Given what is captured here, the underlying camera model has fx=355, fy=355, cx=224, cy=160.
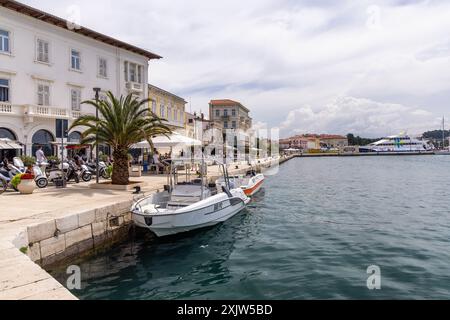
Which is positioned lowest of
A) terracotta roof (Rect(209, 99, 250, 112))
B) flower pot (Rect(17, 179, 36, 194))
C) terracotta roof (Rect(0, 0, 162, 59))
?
flower pot (Rect(17, 179, 36, 194))

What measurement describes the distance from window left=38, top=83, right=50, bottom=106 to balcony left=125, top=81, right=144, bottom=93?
9138mm

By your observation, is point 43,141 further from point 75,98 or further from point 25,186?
point 25,186

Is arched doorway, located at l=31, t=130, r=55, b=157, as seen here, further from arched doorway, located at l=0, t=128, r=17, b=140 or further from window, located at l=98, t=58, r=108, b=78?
window, located at l=98, t=58, r=108, b=78

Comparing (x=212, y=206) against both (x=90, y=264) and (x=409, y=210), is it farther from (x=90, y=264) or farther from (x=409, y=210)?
(x=409, y=210)

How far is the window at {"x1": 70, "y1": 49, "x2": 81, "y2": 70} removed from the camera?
30072mm

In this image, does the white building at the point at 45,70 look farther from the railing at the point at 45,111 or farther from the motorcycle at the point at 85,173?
the motorcycle at the point at 85,173

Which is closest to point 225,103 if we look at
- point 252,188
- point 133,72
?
point 133,72

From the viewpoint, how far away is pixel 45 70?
90.4ft

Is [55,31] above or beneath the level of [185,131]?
above

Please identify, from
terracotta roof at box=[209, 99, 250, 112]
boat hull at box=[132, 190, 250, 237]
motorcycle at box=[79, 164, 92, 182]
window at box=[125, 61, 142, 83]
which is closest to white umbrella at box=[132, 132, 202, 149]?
motorcycle at box=[79, 164, 92, 182]

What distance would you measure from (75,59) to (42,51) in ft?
10.8

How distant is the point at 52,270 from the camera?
8.54 meters
